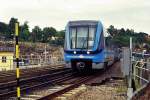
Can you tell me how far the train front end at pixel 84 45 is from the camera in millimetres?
26688

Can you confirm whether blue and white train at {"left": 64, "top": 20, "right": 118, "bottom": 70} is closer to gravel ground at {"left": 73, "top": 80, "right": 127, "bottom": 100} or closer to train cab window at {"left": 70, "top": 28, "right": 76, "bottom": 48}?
train cab window at {"left": 70, "top": 28, "right": 76, "bottom": 48}

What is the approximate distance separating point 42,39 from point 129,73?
111 meters

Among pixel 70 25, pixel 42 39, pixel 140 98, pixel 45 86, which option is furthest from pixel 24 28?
pixel 140 98

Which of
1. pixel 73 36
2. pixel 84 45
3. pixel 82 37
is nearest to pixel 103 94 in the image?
pixel 84 45

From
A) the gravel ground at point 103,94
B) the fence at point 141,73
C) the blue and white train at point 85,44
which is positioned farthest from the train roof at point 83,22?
the fence at point 141,73

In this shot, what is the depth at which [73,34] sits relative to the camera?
2711cm

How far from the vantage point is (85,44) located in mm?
26859

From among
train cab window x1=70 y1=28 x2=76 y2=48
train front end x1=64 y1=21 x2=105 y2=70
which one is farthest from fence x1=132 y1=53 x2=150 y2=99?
train cab window x1=70 y1=28 x2=76 y2=48

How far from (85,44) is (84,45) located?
0.09m

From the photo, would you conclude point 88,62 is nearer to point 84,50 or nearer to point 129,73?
point 84,50

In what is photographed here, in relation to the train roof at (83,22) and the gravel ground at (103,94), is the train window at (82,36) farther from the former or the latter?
the gravel ground at (103,94)

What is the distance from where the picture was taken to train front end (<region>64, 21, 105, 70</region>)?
A: 26.7 m

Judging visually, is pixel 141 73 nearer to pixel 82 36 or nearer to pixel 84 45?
pixel 84 45

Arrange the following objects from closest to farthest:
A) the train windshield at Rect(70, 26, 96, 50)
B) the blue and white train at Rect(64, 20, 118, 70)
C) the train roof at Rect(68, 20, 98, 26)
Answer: the blue and white train at Rect(64, 20, 118, 70) < the train windshield at Rect(70, 26, 96, 50) < the train roof at Rect(68, 20, 98, 26)
